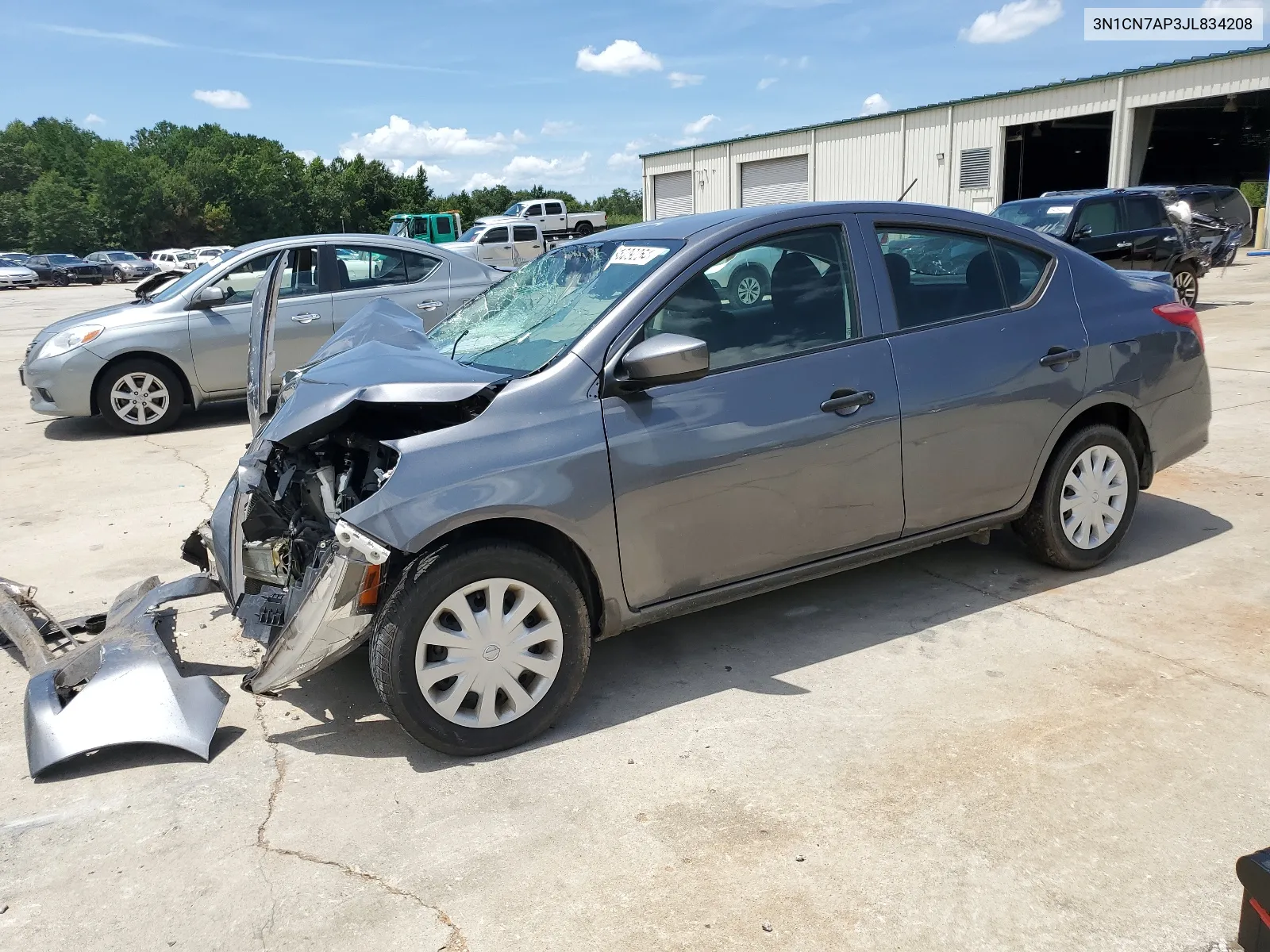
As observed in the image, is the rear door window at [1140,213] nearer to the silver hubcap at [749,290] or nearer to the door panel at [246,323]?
the door panel at [246,323]

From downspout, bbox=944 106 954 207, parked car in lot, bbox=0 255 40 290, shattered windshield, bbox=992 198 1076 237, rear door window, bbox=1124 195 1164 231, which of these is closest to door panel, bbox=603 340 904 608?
shattered windshield, bbox=992 198 1076 237

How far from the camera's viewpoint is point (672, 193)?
4491 centimetres

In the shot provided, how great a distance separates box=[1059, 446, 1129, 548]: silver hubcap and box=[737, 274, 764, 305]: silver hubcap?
178 centimetres

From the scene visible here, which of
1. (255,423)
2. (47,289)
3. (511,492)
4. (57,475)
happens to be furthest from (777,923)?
(47,289)

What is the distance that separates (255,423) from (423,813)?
1.99 metres

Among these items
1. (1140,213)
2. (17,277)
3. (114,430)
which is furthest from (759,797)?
(17,277)

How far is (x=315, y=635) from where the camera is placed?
3.19m

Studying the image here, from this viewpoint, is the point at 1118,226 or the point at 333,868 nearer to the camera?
the point at 333,868

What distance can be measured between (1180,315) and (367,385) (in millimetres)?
3878

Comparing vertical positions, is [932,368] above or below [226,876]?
above

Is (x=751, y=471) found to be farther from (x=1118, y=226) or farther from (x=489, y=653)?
(x=1118, y=226)

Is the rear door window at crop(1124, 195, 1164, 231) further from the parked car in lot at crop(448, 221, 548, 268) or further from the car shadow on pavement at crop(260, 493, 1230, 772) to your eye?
the parked car in lot at crop(448, 221, 548, 268)

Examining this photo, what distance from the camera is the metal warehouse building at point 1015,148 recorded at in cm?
2855

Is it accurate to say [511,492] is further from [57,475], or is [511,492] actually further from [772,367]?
[57,475]
